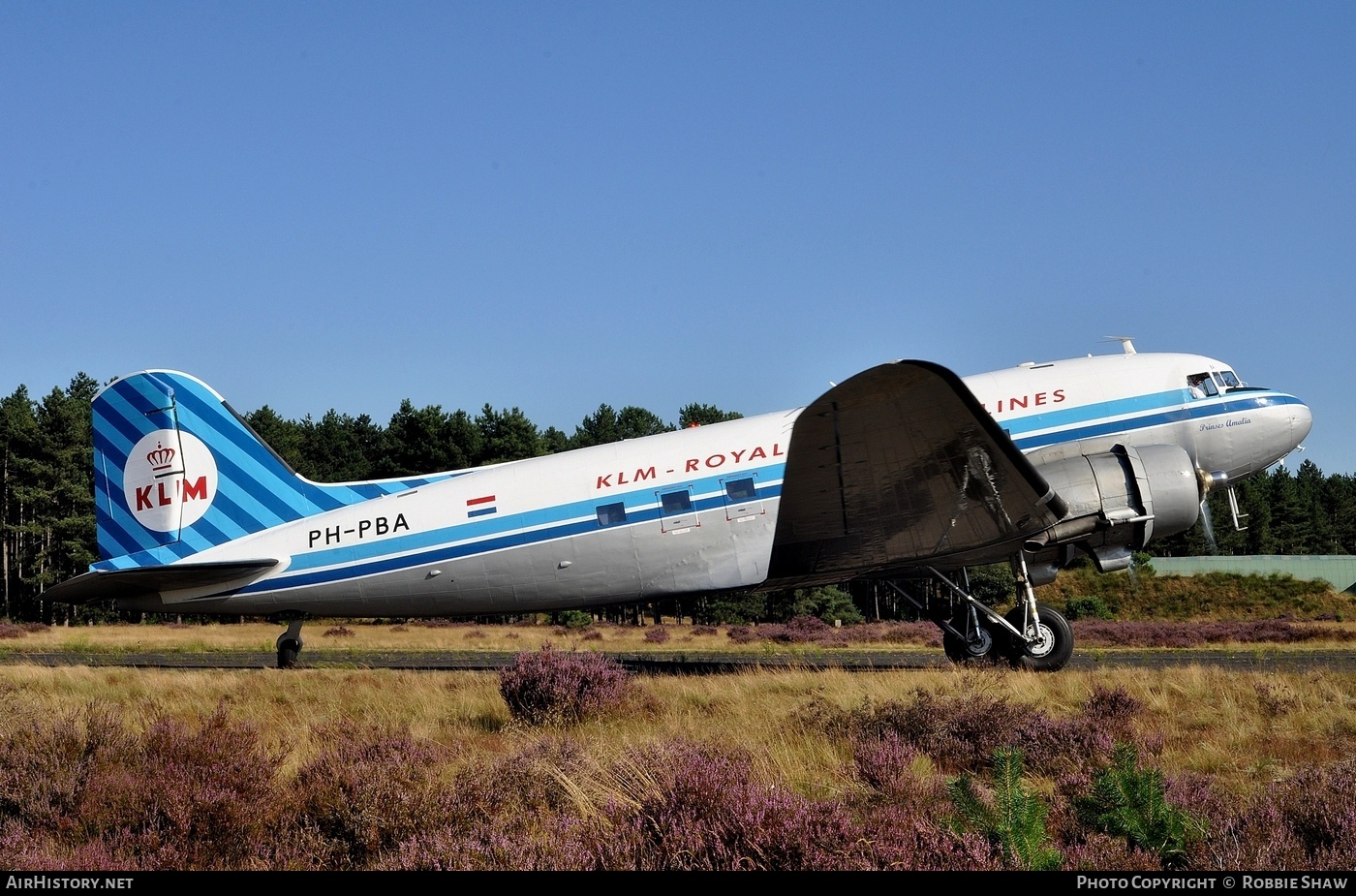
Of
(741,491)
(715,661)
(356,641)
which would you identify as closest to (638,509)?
(741,491)

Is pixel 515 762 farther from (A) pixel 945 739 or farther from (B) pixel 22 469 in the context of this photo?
(B) pixel 22 469

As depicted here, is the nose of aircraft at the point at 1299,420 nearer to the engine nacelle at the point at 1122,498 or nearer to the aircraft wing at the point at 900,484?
the engine nacelle at the point at 1122,498

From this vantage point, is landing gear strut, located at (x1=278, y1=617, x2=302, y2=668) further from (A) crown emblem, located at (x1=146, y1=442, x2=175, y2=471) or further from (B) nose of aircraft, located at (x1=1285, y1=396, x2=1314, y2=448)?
(B) nose of aircraft, located at (x1=1285, y1=396, x2=1314, y2=448)

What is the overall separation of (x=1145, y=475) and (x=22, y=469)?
72590mm

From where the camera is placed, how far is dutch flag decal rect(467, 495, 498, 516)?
16.4 meters

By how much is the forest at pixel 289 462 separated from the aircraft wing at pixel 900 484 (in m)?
33.9

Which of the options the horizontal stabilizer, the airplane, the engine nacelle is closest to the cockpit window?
the airplane

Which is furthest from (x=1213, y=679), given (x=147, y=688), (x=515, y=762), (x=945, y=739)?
(x=147, y=688)

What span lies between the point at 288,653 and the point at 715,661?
9.09 meters

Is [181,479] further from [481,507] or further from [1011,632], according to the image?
[1011,632]

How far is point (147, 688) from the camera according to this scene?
15.8 metres

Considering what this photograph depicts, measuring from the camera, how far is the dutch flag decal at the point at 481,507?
16.4 m

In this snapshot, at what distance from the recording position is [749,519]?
1597cm

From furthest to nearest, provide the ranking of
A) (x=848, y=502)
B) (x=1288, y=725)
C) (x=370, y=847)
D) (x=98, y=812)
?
(x=848, y=502) → (x=1288, y=725) → (x=98, y=812) → (x=370, y=847)
